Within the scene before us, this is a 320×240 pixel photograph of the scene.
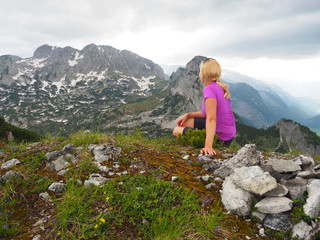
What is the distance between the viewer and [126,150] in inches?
236

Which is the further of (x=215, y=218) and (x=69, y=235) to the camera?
(x=215, y=218)

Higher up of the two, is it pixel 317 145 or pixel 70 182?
pixel 70 182

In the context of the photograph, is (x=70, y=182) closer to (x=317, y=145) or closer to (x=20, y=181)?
(x=20, y=181)

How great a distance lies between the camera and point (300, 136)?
181000 mm

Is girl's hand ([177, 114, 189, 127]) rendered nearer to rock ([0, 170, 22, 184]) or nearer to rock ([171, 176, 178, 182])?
rock ([171, 176, 178, 182])

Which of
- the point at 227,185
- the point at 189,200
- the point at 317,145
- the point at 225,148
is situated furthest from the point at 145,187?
the point at 317,145

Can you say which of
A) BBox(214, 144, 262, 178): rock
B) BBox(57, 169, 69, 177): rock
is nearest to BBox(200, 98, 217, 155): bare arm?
BBox(214, 144, 262, 178): rock

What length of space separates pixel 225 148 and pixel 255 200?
4.17m

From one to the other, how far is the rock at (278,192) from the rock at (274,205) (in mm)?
77

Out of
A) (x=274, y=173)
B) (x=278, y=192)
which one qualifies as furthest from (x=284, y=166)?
(x=278, y=192)

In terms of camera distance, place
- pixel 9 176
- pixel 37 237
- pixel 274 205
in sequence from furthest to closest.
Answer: pixel 9 176, pixel 274 205, pixel 37 237

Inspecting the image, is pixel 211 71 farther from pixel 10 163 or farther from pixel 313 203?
pixel 10 163

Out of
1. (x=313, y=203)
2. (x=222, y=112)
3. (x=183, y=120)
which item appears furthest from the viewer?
(x=183, y=120)

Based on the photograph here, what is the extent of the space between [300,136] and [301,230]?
229 meters
